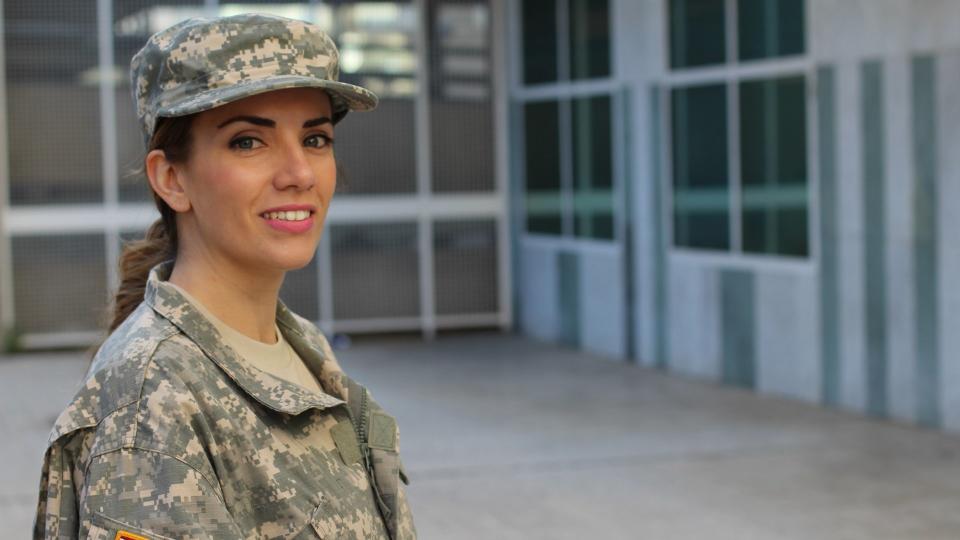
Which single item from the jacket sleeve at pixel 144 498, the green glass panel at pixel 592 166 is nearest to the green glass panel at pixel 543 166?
the green glass panel at pixel 592 166

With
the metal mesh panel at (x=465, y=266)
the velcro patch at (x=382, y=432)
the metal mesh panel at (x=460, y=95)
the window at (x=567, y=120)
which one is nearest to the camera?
the velcro patch at (x=382, y=432)

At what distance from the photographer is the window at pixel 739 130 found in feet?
37.6

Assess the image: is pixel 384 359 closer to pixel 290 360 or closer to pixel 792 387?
pixel 792 387

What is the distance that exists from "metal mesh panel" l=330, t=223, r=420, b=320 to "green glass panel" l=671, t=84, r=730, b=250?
4.43 meters

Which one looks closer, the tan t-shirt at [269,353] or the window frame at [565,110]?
the tan t-shirt at [269,353]

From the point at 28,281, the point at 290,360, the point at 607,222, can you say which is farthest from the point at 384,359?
the point at 290,360

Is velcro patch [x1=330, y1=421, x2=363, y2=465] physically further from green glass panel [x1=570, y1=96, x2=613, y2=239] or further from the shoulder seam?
green glass panel [x1=570, y1=96, x2=613, y2=239]

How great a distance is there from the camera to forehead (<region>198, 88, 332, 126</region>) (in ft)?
6.26

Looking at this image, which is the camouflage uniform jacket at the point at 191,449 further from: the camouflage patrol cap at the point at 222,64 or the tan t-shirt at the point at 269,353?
the camouflage patrol cap at the point at 222,64

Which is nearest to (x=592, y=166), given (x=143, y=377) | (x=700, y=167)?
(x=700, y=167)

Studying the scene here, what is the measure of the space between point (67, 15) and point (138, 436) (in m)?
14.9

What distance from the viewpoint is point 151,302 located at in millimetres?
1932

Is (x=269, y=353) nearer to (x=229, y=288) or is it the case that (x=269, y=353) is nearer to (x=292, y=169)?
(x=229, y=288)

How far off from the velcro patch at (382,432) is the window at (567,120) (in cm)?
1237
